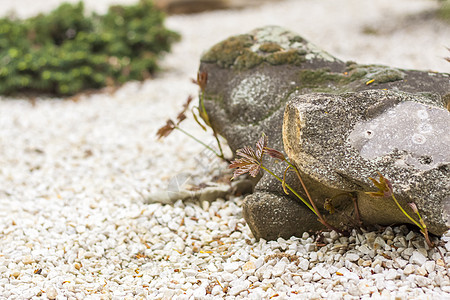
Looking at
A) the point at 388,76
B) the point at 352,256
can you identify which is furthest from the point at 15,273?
the point at 388,76

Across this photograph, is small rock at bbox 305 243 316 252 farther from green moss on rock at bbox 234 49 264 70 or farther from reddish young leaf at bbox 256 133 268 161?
green moss on rock at bbox 234 49 264 70

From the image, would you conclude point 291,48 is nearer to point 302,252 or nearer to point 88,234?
point 302,252

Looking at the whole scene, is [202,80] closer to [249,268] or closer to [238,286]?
[249,268]

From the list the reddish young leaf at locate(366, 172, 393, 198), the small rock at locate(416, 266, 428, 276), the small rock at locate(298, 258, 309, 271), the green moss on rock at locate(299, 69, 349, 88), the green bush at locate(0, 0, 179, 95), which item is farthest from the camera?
the green bush at locate(0, 0, 179, 95)

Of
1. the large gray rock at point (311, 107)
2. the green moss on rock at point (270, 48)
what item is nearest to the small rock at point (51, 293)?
the large gray rock at point (311, 107)

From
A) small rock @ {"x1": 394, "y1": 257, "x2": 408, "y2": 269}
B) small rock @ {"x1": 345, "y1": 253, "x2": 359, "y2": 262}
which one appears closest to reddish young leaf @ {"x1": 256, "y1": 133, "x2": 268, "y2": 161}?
small rock @ {"x1": 345, "y1": 253, "x2": 359, "y2": 262}

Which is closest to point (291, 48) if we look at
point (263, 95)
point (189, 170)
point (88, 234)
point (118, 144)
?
point (263, 95)
